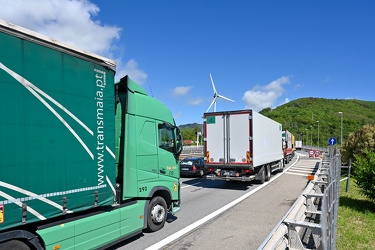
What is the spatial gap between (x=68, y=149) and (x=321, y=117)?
126 meters

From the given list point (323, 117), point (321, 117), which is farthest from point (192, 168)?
point (321, 117)

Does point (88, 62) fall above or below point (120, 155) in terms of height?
above

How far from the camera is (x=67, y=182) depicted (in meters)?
4.54

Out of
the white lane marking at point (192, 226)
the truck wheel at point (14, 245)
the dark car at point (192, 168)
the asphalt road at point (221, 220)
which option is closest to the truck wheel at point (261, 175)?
the asphalt road at point (221, 220)

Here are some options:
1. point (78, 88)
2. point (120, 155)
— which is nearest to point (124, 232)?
point (120, 155)

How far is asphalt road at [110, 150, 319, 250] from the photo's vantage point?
6152 mm

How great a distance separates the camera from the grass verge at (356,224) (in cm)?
654

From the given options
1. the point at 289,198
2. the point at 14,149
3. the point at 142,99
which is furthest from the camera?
the point at 289,198

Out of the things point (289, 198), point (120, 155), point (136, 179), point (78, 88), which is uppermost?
point (78, 88)

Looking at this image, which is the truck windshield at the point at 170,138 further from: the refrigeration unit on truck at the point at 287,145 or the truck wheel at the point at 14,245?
the refrigeration unit on truck at the point at 287,145

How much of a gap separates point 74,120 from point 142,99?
206cm

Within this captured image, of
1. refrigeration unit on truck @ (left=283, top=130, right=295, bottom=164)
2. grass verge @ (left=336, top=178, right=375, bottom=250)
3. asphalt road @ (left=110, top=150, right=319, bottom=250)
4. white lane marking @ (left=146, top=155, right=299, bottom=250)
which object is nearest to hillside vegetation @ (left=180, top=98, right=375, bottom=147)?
refrigeration unit on truck @ (left=283, top=130, right=295, bottom=164)

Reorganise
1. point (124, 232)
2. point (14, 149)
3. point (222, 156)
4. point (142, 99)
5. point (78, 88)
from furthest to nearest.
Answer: point (222, 156) → point (142, 99) → point (124, 232) → point (78, 88) → point (14, 149)

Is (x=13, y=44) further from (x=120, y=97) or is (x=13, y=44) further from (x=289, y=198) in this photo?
(x=289, y=198)
